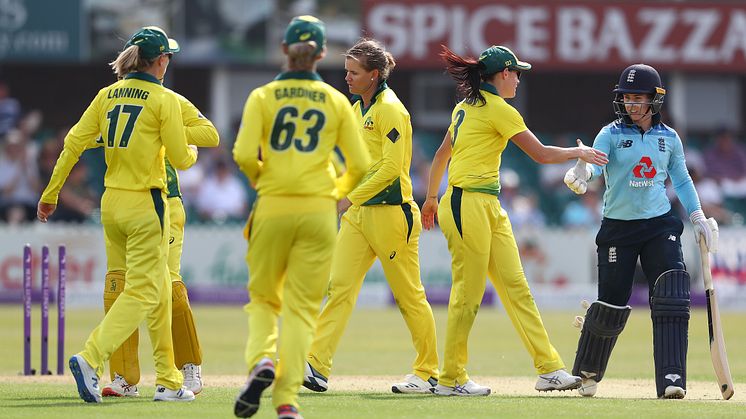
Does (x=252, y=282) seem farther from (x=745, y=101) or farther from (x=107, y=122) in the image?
(x=745, y=101)

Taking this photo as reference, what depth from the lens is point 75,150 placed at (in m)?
8.58

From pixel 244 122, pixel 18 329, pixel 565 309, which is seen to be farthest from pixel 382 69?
pixel 565 309

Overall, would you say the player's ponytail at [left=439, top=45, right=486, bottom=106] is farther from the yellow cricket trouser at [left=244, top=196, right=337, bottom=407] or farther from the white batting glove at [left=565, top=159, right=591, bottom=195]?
the yellow cricket trouser at [left=244, top=196, right=337, bottom=407]

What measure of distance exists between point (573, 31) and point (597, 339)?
14.6 metres

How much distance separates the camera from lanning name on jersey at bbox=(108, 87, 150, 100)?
8.47m

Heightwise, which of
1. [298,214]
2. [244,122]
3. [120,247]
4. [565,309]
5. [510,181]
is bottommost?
[565,309]

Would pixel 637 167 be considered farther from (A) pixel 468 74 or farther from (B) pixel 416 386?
(B) pixel 416 386

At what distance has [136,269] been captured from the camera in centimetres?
838

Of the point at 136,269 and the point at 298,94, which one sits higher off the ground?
the point at 298,94

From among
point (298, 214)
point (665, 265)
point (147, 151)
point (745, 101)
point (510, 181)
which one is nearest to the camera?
point (298, 214)

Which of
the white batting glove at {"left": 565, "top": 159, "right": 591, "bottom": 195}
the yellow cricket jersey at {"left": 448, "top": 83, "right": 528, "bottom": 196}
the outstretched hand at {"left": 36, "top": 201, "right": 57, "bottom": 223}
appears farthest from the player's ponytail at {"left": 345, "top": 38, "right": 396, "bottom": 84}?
the outstretched hand at {"left": 36, "top": 201, "right": 57, "bottom": 223}

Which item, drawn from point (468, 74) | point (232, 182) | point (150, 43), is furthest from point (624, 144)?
point (232, 182)

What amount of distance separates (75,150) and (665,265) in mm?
3932

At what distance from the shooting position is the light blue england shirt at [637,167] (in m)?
9.09
